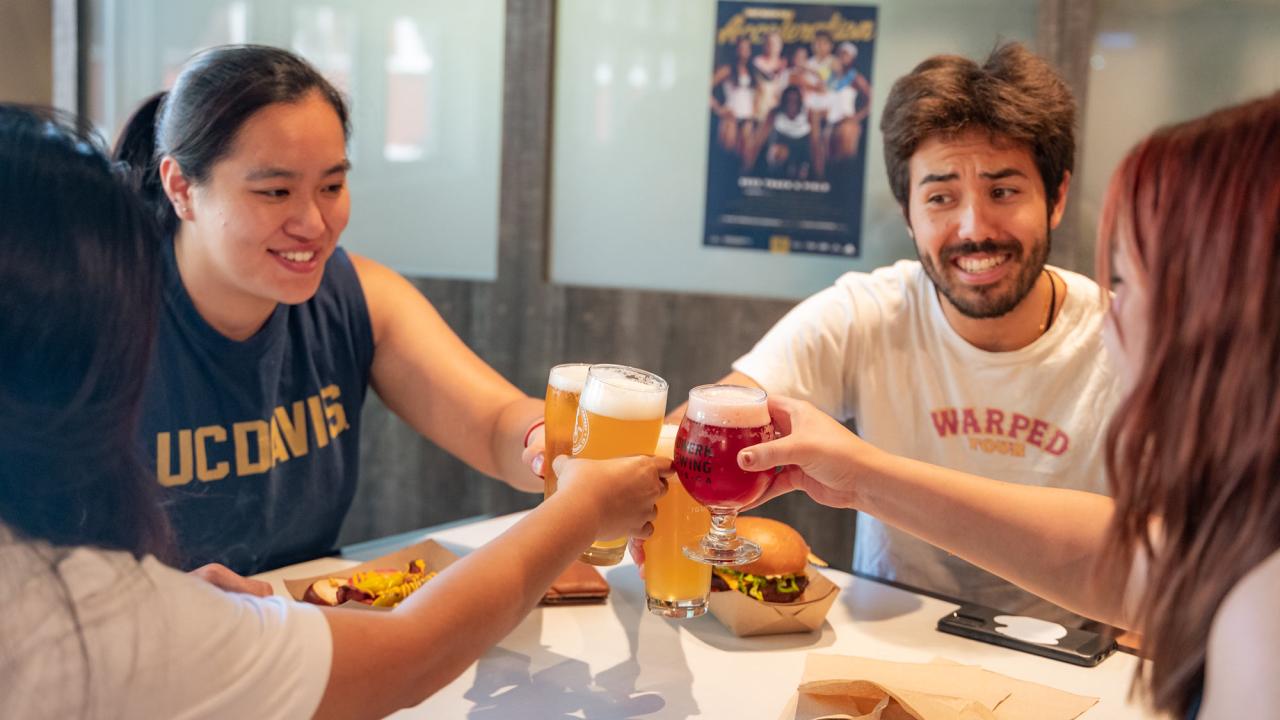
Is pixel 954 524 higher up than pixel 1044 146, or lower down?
lower down

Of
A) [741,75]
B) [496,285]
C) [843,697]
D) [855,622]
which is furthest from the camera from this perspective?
[496,285]

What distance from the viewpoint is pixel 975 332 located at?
8.03 ft

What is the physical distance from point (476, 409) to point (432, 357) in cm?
16

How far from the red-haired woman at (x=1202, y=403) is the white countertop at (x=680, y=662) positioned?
21.5 inches

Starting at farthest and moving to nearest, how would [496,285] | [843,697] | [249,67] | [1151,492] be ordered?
[496,285] → [249,67] → [843,697] → [1151,492]

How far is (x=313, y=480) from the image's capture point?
2.28 m

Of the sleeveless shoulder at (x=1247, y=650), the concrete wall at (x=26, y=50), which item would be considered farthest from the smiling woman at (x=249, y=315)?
the concrete wall at (x=26, y=50)

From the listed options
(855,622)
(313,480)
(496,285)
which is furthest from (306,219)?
(496,285)

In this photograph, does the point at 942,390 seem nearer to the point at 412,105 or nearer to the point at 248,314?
the point at 248,314

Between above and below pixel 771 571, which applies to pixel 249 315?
above

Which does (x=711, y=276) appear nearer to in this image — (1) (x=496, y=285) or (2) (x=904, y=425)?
(1) (x=496, y=285)

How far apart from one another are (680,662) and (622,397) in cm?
42

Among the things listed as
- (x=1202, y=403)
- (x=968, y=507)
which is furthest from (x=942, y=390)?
(x=1202, y=403)

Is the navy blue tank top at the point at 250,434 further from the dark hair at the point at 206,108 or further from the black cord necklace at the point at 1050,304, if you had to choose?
the black cord necklace at the point at 1050,304
